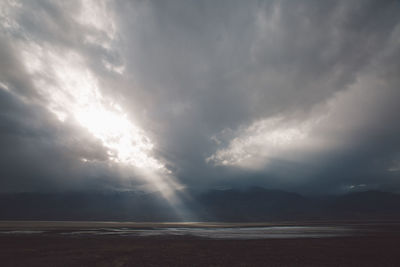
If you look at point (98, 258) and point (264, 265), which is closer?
point (264, 265)

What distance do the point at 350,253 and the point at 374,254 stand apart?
3.69 m

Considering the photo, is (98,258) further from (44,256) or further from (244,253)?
(244,253)

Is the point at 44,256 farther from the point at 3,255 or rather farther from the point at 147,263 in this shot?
the point at 147,263

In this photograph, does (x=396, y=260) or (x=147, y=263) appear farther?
(x=396, y=260)

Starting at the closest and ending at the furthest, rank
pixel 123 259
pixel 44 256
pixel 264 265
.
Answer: pixel 264 265
pixel 123 259
pixel 44 256

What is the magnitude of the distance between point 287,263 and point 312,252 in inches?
438

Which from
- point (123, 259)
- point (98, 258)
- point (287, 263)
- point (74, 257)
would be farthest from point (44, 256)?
point (287, 263)

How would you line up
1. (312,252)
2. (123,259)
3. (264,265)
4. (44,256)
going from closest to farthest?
(264,265) < (123,259) < (44,256) < (312,252)

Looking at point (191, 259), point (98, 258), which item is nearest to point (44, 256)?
point (98, 258)

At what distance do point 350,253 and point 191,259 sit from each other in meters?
28.2

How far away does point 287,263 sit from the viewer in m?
32.7

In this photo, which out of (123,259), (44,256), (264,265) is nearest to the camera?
(264,265)

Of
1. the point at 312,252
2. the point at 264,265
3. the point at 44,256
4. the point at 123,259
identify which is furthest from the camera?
the point at 312,252

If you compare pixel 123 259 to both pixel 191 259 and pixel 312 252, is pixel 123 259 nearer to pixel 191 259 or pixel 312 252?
pixel 191 259
